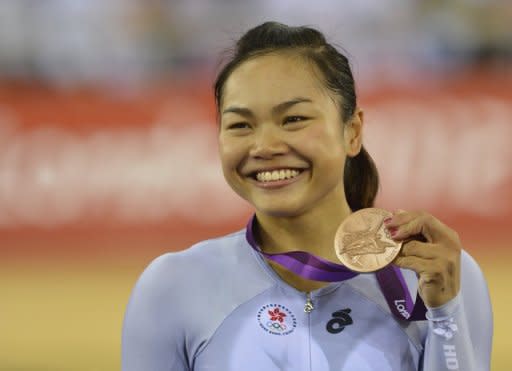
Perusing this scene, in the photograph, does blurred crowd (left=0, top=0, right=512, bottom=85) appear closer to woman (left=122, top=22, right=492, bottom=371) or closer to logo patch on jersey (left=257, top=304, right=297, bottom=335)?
woman (left=122, top=22, right=492, bottom=371)

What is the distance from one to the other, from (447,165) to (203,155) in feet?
3.84

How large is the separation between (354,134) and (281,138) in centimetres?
22

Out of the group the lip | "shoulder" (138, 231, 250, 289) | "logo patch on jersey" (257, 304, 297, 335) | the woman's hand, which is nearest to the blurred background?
"shoulder" (138, 231, 250, 289)

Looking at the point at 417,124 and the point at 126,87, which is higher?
the point at 126,87

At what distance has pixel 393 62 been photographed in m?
4.91

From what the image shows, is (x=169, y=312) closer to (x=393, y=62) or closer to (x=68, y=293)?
(x=68, y=293)

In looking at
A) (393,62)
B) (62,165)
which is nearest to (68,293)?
(62,165)

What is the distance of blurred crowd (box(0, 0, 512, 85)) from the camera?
492cm

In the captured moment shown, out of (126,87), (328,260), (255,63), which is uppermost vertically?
(126,87)

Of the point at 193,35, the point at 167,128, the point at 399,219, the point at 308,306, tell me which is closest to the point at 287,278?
the point at 308,306

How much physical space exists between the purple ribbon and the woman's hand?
110 millimetres

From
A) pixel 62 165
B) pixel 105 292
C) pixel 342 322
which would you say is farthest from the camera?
pixel 62 165

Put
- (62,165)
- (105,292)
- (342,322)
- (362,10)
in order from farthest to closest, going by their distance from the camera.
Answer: (362,10)
(62,165)
(105,292)
(342,322)

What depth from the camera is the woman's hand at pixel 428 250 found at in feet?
5.04
